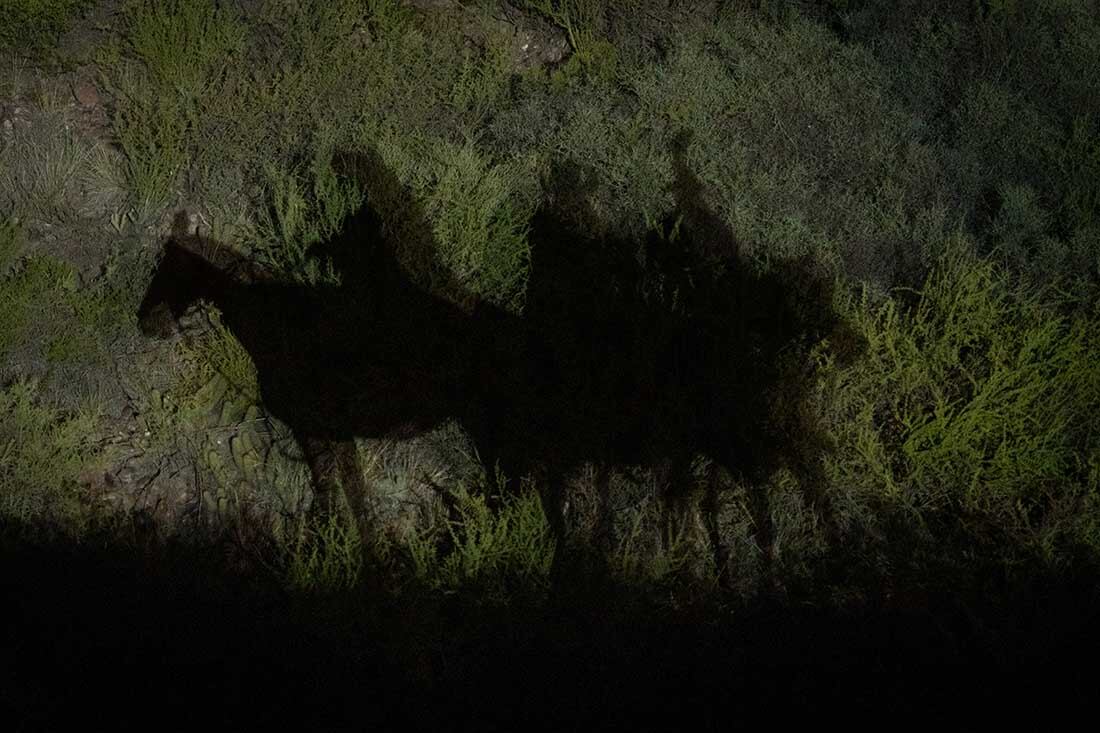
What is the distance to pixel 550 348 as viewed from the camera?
4.04 m

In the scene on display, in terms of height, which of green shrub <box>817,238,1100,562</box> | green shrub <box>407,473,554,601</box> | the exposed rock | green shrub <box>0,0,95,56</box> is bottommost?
green shrub <box>407,473,554,601</box>

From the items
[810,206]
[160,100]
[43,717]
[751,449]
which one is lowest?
[43,717]

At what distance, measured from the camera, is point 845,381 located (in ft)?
12.8

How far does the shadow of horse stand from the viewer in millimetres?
3857

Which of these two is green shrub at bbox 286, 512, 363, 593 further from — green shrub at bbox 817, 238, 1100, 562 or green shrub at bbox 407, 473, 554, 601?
green shrub at bbox 817, 238, 1100, 562

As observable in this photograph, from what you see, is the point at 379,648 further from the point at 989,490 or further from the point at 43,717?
the point at 989,490

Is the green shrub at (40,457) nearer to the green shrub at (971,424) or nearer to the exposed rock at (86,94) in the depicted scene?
the exposed rock at (86,94)

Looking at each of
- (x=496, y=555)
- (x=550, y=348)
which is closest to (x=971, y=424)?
(x=550, y=348)

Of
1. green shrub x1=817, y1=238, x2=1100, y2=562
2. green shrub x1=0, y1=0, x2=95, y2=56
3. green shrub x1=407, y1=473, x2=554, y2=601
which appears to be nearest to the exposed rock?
green shrub x1=0, y1=0, x2=95, y2=56

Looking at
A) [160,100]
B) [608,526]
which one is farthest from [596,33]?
[608,526]

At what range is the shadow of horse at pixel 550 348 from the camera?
386 centimetres

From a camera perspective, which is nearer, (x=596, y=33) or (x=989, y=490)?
(x=989, y=490)

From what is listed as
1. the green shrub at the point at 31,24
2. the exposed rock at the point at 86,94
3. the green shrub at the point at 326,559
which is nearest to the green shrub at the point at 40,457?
the green shrub at the point at 326,559

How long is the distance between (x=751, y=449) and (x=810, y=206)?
1348 millimetres
